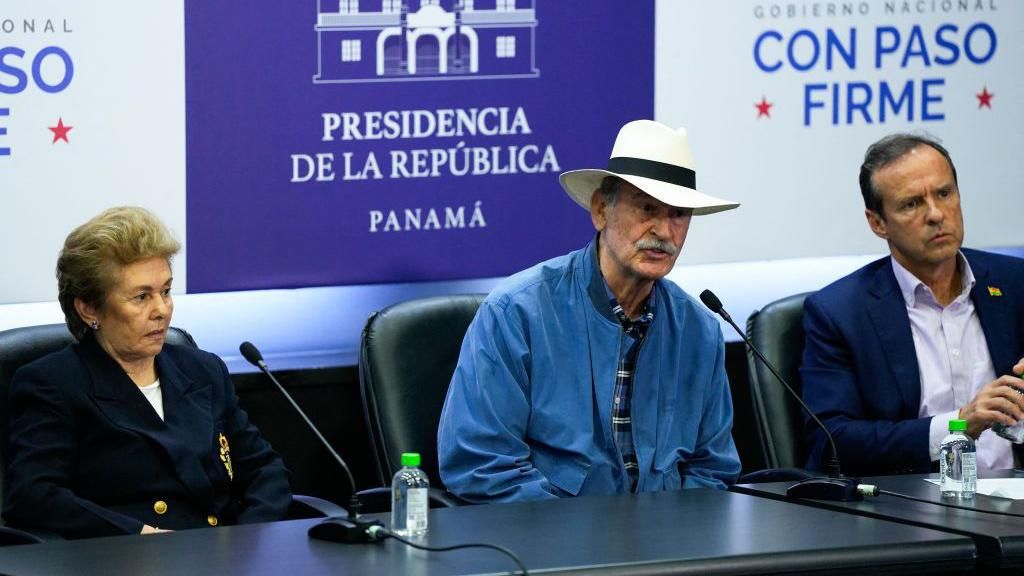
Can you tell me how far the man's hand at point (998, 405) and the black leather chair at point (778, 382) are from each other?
0.52 metres

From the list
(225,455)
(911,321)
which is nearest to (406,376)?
(225,455)

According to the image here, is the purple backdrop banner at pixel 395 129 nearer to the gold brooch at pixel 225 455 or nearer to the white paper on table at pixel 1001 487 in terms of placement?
the gold brooch at pixel 225 455

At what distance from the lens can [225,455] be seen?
362 cm

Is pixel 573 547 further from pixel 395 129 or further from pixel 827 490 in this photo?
pixel 395 129

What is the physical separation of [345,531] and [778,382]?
1724mm

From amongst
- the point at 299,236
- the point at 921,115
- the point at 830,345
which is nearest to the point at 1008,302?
the point at 830,345

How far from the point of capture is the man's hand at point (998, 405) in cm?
371

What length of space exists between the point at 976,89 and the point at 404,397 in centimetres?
227

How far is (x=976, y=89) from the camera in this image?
16.4ft

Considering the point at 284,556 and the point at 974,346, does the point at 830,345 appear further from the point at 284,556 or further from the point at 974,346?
the point at 284,556

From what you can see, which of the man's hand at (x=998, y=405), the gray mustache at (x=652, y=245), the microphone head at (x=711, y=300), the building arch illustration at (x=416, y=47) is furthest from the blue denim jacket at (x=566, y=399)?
the building arch illustration at (x=416, y=47)

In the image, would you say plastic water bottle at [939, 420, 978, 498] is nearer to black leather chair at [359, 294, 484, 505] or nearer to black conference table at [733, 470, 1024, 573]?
black conference table at [733, 470, 1024, 573]

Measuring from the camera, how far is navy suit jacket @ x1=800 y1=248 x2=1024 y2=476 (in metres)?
4.01

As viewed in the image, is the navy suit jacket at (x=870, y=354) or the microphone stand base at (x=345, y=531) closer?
the microphone stand base at (x=345, y=531)
